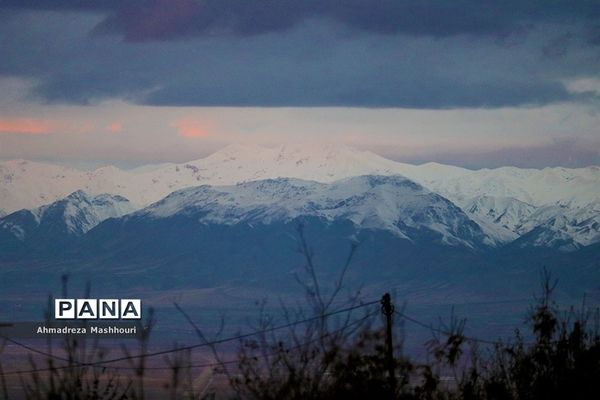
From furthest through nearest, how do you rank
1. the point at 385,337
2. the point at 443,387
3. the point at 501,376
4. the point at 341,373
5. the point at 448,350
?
the point at 443,387
the point at 501,376
the point at 448,350
the point at 385,337
the point at 341,373

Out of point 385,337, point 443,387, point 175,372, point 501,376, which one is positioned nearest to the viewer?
point 175,372

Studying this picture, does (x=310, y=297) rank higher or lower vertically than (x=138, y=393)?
higher

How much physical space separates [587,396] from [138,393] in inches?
364

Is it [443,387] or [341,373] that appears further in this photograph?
[443,387]

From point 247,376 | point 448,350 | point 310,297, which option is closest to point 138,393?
point 247,376

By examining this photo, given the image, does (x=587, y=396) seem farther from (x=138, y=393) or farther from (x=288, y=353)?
(x=138, y=393)

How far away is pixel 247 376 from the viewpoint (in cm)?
1488

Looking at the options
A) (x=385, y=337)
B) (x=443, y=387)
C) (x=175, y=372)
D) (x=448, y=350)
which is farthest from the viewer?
(x=443, y=387)

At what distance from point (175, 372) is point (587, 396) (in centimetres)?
953

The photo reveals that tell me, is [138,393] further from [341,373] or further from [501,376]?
[501,376]

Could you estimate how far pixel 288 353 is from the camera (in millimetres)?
15117

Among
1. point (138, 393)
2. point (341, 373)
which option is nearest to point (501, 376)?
point (341, 373)

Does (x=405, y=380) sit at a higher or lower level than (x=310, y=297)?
lower

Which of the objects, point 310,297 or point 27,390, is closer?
point 27,390
